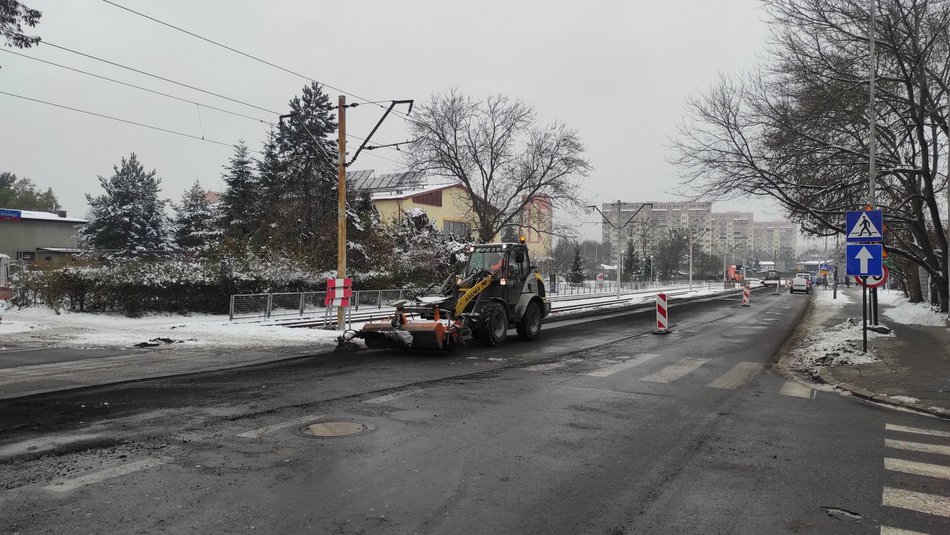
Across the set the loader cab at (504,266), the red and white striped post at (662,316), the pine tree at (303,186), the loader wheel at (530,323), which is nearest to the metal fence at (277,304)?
the pine tree at (303,186)

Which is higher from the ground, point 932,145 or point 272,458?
point 932,145

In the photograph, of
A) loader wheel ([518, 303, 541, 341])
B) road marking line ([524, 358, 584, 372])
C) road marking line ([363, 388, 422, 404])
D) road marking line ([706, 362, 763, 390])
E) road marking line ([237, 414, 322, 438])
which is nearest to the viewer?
road marking line ([237, 414, 322, 438])

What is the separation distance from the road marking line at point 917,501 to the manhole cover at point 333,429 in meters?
4.93

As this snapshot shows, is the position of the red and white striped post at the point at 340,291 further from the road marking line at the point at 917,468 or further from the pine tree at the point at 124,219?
the pine tree at the point at 124,219

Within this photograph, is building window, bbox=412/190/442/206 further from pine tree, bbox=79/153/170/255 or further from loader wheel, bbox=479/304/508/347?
loader wheel, bbox=479/304/508/347

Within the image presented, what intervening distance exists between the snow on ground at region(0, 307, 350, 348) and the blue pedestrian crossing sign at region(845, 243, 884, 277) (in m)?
12.4

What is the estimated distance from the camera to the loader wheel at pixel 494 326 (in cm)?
1426

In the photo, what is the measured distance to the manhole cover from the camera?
635 cm

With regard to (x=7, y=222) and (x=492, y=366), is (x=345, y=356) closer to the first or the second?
(x=492, y=366)

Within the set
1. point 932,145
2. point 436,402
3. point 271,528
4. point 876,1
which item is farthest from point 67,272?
point 932,145

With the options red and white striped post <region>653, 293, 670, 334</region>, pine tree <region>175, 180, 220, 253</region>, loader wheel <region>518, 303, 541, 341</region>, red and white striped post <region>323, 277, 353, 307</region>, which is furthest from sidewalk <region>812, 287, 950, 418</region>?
pine tree <region>175, 180, 220, 253</region>

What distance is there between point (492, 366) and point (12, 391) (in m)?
7.72

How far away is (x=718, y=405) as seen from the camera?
833cm

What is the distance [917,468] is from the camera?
554cm
